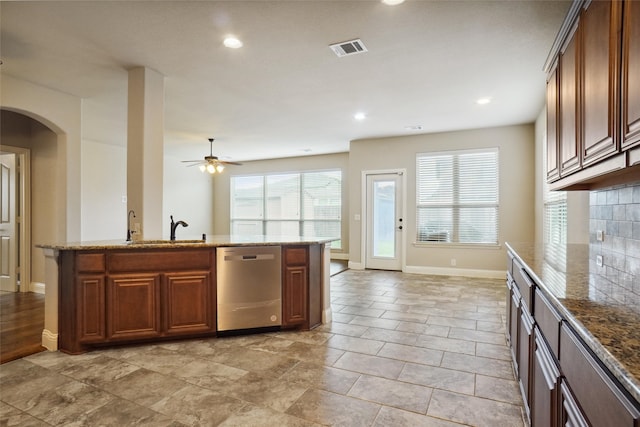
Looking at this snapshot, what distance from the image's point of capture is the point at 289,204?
9.21 meters

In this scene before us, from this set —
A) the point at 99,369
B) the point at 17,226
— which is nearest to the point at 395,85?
the point at 99,369

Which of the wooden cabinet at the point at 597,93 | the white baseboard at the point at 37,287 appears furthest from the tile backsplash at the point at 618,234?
the white baseboard at the point at 37,287

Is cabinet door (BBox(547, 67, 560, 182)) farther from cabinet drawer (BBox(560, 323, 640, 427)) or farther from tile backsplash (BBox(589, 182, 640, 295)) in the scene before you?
cabinet drawer (BBox(560, 323, 640, 427))

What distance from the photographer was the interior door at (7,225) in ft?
16.8

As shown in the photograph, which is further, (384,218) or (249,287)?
(384,218)

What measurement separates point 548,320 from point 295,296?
238 cm

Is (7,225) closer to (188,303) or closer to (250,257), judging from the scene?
(188,303)

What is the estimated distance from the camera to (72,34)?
2.84 meters

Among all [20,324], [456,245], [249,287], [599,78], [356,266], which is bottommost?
[20,324]

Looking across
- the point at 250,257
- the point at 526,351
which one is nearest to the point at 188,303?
the point at 250,257

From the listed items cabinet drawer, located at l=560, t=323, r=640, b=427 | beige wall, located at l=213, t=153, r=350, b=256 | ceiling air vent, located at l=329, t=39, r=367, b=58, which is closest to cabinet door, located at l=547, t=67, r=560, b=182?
ceiling air vent, located at l=329, t=39, r=367, b=58

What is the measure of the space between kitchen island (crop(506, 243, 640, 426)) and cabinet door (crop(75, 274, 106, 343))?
3162 mm

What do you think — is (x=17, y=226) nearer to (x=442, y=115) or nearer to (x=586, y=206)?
(x=442, y=115)

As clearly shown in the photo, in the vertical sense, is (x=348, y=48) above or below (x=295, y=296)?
above
